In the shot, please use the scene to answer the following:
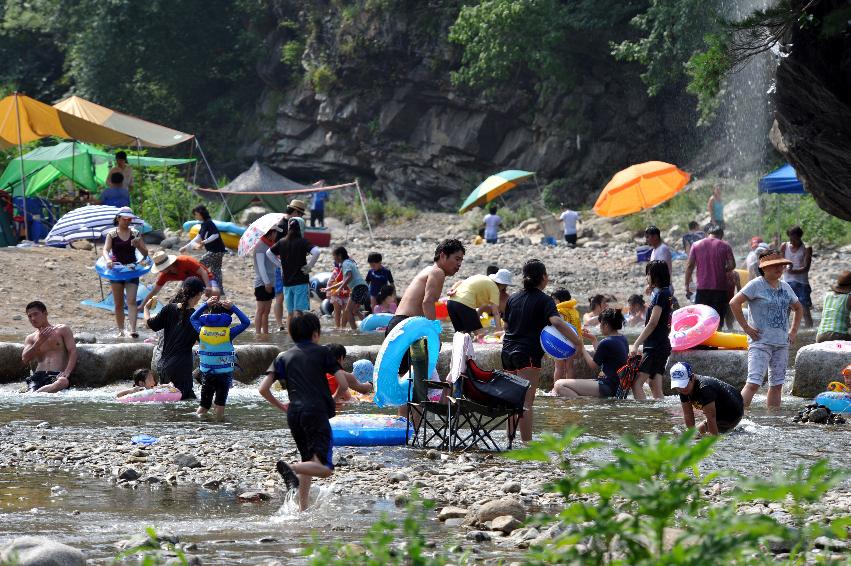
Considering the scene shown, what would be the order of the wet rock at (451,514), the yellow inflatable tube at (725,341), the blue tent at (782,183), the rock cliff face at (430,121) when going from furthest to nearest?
the rock cliff face at (430,121) → the blue tent at (782,183) → the yellow inflatable tube at (725,341) → the wet rock at (451,514)

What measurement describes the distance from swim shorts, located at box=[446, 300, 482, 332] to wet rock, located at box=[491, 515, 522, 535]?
10.9 feet

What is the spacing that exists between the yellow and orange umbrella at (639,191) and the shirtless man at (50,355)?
1395 cm

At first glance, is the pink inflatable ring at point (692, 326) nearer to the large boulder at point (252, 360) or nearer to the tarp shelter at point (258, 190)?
the large boulder at point (252, 360)

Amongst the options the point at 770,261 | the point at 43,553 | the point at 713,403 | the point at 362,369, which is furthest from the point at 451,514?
the point at 770,261

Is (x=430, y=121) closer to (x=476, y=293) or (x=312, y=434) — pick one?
(x=476, y=293)

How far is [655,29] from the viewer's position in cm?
3778

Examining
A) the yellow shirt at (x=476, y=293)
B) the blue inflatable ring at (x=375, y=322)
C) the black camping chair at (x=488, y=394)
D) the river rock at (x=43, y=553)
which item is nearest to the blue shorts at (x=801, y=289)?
the blue inflatable ring at (x=375, y=322)

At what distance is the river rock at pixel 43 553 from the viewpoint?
16.5ft

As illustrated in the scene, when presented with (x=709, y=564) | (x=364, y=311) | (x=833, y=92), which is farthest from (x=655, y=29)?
(x=709, y=564)

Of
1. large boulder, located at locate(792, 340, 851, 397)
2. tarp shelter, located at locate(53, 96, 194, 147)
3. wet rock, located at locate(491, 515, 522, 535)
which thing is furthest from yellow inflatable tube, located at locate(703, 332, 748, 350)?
tarp shelter, located at locate(53, 96, 194, 147)

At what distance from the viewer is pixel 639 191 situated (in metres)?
24.9

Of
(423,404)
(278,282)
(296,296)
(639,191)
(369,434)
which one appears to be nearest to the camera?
(423,404)

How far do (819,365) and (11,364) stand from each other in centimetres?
817

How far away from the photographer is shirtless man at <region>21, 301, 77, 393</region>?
12781 mm
